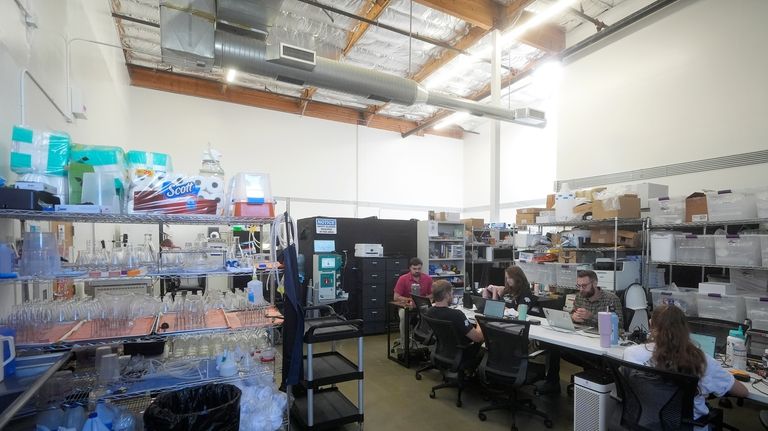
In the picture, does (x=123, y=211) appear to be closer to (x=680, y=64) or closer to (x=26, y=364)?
(x=26, y=364)

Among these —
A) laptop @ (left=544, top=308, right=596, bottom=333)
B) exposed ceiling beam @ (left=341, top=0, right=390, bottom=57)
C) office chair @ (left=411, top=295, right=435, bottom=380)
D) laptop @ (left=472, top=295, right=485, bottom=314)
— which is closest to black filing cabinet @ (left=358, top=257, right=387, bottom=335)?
office chair @ (left=411, top=295, right=435, bottom=380)

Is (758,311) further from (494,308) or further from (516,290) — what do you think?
(494,308)

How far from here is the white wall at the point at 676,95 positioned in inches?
175

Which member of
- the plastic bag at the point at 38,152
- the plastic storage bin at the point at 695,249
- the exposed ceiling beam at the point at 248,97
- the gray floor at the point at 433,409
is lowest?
the gray floor at the point at 433,409

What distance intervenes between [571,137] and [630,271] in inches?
106

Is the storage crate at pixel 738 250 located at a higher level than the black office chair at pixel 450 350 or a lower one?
higher

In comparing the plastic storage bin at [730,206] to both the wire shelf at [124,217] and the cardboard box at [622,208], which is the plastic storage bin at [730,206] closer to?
the cardboard box at [622,208]

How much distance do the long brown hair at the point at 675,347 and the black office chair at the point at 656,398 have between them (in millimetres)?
129

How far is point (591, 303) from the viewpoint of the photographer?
12.9 ft

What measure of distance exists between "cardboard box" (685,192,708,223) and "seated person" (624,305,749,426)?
2.43 metres

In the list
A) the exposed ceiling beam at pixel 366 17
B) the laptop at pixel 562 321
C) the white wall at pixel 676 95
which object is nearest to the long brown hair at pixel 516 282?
the laptop at pixel 562 321

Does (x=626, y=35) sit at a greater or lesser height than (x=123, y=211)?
greater

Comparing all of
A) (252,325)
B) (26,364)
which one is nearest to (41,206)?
(26,364)

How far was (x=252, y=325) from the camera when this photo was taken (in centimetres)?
228
